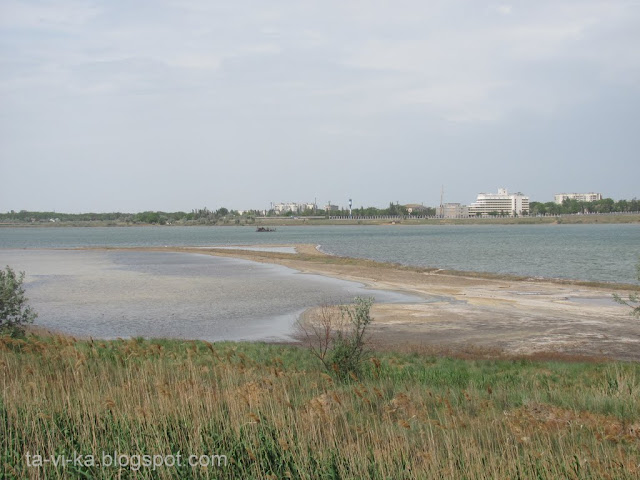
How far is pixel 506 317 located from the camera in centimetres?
2688

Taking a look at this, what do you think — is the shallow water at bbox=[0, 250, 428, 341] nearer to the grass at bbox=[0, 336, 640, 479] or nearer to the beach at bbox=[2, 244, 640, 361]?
the beach at bbox=[2, 244, 640, 361]

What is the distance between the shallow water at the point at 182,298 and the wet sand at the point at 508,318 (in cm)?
385

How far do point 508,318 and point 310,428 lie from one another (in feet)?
69.9

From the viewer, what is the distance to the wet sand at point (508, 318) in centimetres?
2061

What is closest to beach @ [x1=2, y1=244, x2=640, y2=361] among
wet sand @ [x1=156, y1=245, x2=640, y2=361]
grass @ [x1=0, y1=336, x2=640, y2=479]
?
wet sand @ [x1=156, y1=245, x2=640, y2=361]

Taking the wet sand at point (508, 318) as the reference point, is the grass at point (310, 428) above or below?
above

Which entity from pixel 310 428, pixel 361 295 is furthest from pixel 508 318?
pixel 310 428

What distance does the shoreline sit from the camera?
67.1 feet

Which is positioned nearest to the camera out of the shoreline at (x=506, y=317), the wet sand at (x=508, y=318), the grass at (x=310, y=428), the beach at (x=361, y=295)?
the grass at (x=310, y=428)

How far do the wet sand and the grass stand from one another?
10006mm

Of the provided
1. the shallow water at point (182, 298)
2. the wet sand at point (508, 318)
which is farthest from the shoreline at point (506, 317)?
the shallow water at point (182, 298)

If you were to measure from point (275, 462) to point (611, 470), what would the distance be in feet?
10.7

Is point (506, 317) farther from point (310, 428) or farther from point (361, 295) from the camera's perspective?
point (310, 428)

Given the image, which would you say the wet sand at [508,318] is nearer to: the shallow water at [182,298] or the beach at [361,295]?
the beach at [361,295]
